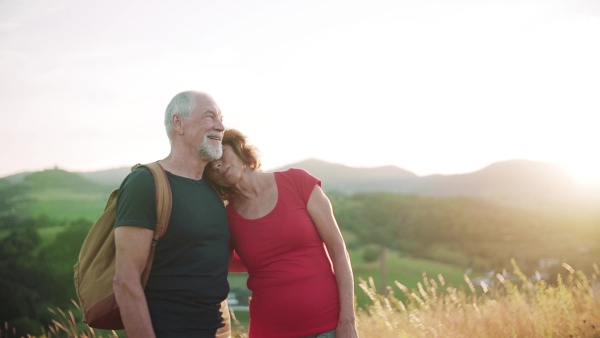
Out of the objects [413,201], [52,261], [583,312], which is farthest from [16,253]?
[583,312]

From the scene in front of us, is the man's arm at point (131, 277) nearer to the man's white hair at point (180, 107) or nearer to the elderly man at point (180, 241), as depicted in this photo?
the elderly man at point (180, 241)

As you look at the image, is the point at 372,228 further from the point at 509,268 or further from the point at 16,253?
the point at 16,253

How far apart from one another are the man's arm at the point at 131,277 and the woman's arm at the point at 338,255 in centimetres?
98

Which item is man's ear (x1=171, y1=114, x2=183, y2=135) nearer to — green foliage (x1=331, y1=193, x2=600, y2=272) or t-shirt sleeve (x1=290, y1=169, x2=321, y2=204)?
t-shirt sleeve (x1=290, y1=169, x2=321, y2=204)

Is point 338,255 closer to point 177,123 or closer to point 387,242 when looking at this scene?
point 177,123

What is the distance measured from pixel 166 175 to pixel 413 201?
1312 inches

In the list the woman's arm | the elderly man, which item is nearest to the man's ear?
the elderly man

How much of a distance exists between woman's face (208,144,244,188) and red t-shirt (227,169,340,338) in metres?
0.20

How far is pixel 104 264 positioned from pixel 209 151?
0.79m

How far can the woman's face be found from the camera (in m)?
3.31

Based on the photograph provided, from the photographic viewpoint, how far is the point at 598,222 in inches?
1101

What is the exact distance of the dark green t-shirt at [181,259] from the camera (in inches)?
112

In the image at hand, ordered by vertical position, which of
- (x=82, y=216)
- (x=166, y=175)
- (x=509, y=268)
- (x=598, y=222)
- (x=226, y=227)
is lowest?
(x=509, y=268)

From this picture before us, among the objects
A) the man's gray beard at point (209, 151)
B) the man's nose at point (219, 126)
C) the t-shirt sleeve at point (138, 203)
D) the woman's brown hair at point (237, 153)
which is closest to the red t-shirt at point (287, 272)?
the woman's brown hair at point (237, 153)
